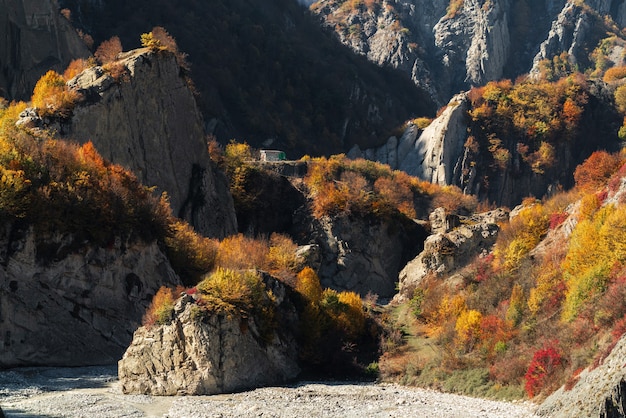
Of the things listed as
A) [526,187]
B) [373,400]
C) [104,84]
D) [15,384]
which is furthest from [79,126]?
[526,187]

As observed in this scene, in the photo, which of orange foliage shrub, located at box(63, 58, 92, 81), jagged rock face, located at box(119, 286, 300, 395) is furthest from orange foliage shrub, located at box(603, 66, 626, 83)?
jagged rock face, located at box(119, 286, 300, 395)

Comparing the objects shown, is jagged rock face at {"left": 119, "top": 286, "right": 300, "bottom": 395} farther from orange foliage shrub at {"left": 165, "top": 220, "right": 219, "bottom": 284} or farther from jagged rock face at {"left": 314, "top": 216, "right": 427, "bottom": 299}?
jagged rock face at {"left": 314, "top": 216, "right": 427, "bottom": 299}

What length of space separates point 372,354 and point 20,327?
22.3 m

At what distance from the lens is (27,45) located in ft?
316

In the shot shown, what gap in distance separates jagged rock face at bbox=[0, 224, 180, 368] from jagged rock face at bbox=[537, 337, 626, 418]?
29.1 m

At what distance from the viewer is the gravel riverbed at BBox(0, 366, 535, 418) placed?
120 feet

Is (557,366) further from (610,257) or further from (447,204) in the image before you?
(447,204)

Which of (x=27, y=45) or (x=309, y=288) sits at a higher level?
(x=27, y=45)

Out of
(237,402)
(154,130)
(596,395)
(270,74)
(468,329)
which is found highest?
(270,74)

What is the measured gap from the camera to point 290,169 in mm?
106625

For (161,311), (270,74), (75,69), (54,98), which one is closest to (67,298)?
(161,311)

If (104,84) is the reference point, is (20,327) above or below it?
below

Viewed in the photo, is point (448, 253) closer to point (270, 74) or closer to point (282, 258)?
point (282, 258)

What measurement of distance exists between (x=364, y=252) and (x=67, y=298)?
47.7m
